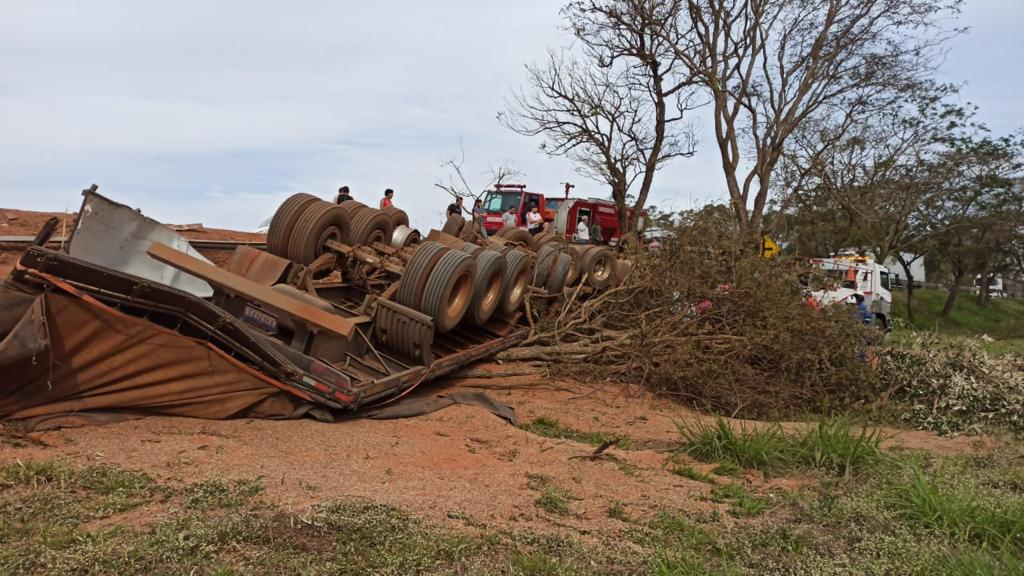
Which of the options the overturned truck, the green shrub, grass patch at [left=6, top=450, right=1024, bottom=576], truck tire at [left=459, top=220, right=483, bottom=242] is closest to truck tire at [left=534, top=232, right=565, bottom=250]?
truck tire at [left=459, top=220, right=483, bottom=242]

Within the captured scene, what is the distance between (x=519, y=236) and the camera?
1088 cm

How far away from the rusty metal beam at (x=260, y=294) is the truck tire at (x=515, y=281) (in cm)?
275

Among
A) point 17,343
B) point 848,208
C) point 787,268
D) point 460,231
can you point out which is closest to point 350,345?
point 17,343

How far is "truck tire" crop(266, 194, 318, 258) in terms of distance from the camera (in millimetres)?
7504

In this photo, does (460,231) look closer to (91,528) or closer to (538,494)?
(538,494)

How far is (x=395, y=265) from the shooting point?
24.2 ft

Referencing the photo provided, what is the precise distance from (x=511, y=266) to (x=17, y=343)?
4859mm

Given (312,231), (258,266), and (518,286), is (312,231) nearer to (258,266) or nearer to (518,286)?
(258,266)

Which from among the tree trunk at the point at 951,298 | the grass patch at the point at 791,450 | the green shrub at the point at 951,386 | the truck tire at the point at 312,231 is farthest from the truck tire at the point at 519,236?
the tree trunk at the point at 951,298

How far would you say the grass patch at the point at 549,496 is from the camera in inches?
155

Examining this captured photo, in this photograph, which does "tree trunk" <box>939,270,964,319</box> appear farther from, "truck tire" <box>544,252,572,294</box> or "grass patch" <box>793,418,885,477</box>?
"grass patch" <box>793,418,885,477</box>

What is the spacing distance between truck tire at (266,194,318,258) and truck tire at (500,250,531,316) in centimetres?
216

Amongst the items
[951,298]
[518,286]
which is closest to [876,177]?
[951,298]

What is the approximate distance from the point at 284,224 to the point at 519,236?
4.10 meters
